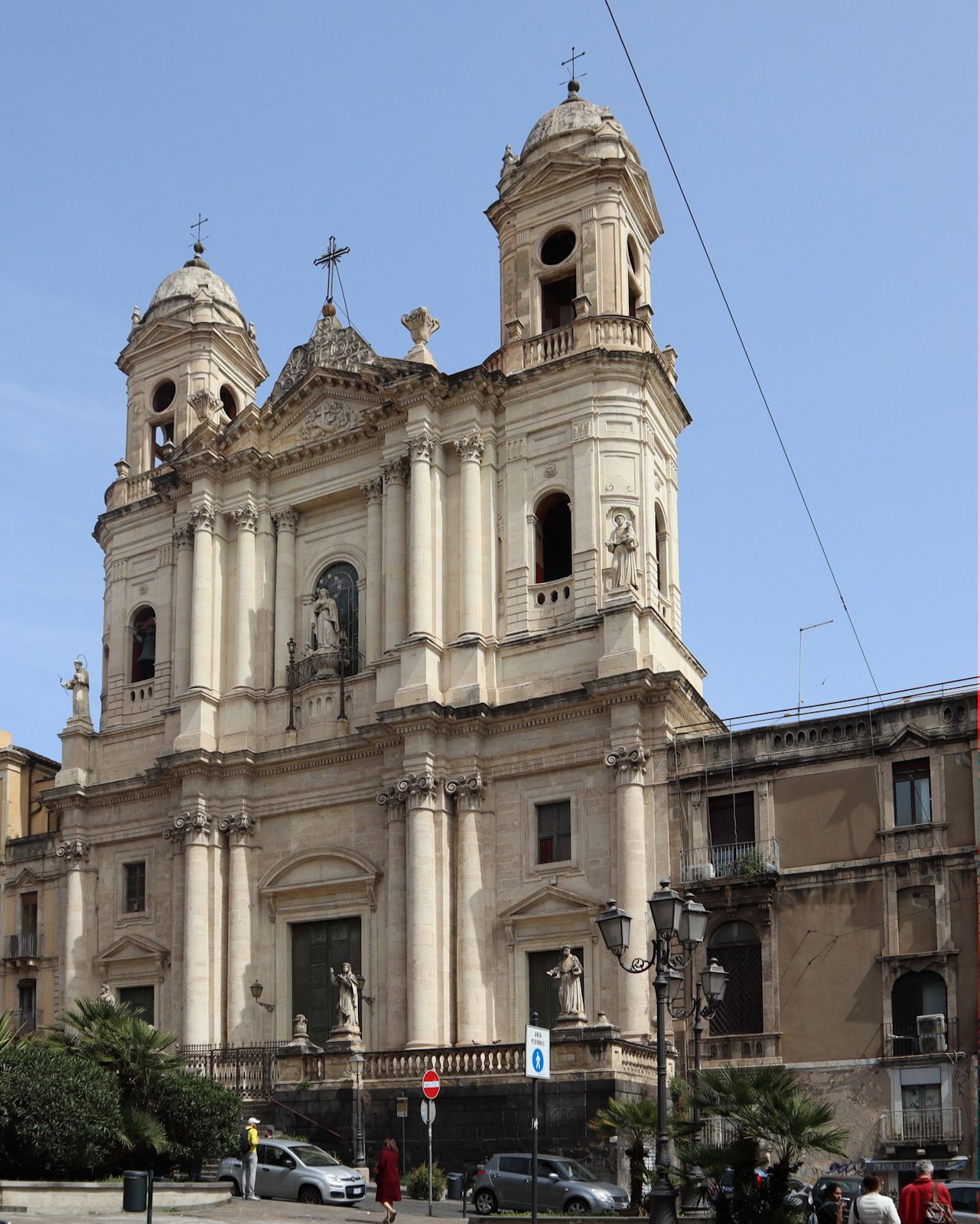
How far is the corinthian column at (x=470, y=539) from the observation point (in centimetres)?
4122

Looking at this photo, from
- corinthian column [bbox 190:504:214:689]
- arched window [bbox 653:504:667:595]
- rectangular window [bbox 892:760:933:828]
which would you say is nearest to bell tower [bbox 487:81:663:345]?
arched window [bbox 653:504:667:595]

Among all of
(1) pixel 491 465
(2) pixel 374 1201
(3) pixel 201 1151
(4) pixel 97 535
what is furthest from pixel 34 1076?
(4) pixel 97 535

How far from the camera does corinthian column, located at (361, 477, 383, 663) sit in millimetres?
43125

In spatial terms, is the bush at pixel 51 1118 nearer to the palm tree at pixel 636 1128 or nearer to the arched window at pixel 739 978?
the palm tree at pixel 636 1128

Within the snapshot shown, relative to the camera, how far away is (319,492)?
149ft

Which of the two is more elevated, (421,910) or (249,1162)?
(421,910)

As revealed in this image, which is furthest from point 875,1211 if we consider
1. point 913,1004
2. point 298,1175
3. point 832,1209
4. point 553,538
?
point 553,538

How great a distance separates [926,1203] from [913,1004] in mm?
18025

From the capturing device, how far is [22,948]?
47.7 metres

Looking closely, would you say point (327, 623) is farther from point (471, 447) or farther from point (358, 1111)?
point (358, 1111)

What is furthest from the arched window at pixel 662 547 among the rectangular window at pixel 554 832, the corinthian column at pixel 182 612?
the corinthian column at pixel 182 612

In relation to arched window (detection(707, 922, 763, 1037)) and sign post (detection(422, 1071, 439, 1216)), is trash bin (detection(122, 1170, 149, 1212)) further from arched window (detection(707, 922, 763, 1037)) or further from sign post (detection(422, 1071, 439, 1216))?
arched window (detection(707, 922, 763, 1037))

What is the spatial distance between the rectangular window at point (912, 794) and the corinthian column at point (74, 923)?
2277cm

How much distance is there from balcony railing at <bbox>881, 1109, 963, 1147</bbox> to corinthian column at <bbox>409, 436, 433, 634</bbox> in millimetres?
15822
